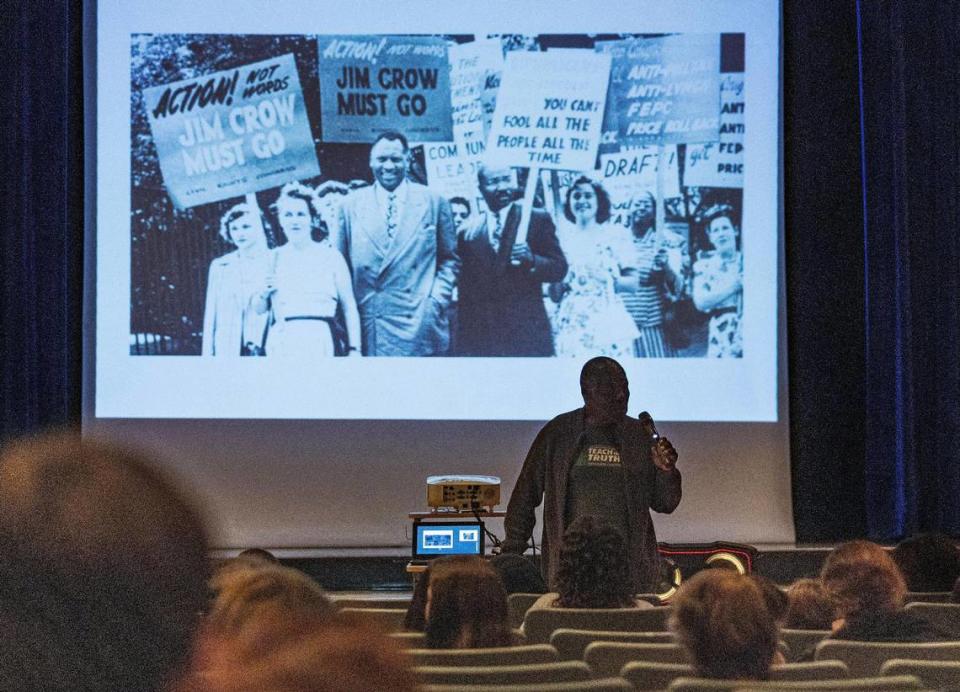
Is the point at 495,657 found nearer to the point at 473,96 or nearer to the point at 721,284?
the point at 721,284

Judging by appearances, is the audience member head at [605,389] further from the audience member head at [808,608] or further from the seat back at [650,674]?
the seat back at [650,674]

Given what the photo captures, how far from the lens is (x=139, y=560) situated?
866mm

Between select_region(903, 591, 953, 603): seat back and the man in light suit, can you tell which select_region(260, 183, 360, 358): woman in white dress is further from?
select_region(903, 591, 953, 603): seat back

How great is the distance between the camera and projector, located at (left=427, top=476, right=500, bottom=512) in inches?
208

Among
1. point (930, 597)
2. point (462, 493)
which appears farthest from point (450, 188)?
point (930, 597)

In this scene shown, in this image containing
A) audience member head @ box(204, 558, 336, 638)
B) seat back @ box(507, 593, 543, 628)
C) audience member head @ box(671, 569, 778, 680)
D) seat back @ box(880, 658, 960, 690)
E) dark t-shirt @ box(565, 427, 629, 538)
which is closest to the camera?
audience member head @ box(204, 558, 336, 638)

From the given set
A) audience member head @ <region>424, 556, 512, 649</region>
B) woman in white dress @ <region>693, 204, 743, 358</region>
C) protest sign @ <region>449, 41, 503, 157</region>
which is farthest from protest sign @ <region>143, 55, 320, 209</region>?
audience member head @ <region>424, 556, 512, 649</region>

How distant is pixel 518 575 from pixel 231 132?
425cm

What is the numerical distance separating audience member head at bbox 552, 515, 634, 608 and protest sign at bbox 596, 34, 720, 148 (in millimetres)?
4438

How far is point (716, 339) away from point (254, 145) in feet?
9.76

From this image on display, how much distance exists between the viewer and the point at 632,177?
720 cm

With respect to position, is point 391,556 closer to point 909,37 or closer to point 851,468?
point 851,468

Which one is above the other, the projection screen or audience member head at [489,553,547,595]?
the projection screen

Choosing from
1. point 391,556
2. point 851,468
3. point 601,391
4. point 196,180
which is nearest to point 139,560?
point 601,391
